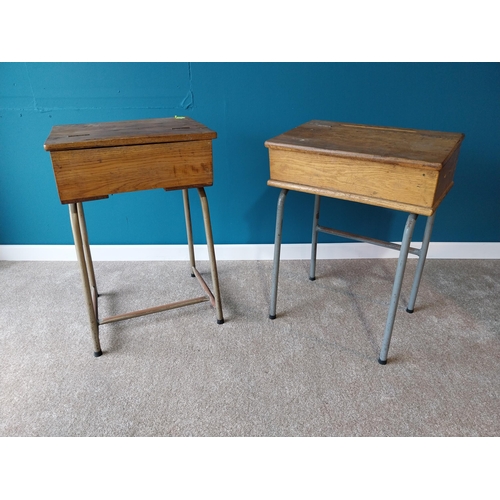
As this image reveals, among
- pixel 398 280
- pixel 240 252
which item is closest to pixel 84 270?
pixel 240 252

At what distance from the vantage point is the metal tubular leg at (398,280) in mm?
1348

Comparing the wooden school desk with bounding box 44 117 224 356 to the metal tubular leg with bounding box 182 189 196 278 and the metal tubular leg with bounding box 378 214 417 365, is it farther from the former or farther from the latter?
the metal tubular leg with bounding box 378 214 417 365

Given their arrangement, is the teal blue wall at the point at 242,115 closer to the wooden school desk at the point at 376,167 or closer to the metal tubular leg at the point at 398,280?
the wooden school desk at the point at 376,167

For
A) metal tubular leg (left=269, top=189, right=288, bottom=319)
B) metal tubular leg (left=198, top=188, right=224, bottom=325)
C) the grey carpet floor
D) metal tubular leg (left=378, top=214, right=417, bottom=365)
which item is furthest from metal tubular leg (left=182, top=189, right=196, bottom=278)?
metal tubular leg (left=378, top=214, right=417, bottom=365)

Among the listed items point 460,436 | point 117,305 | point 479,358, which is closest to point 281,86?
point 117,305

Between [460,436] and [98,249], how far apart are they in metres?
2.01

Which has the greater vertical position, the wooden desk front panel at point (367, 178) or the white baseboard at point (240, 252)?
the wooden desk front panel at point (367, 178)

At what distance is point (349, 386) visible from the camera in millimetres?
1493

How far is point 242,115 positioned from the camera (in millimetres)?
2086

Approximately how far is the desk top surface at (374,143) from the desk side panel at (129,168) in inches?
11.2

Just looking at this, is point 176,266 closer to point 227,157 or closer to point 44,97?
point 227,157

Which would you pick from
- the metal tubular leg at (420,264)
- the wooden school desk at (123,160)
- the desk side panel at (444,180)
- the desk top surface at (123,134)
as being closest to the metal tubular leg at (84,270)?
the wooden school desk at (123,160)

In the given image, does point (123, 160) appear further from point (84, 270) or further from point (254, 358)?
point (254, 358)

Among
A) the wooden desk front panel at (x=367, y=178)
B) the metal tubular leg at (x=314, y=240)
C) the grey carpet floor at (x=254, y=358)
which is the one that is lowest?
the grey carpet floor at (x=254, y=358)
